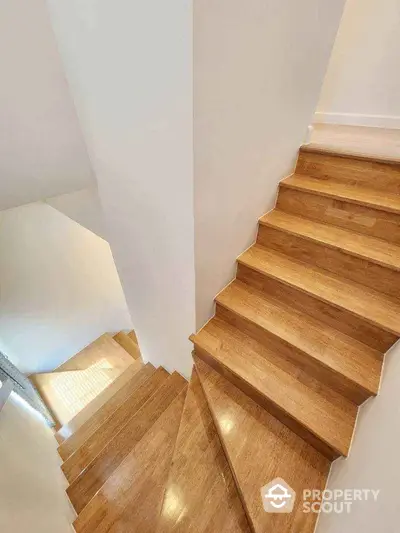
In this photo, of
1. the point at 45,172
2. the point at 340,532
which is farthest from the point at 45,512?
the point at 45,172

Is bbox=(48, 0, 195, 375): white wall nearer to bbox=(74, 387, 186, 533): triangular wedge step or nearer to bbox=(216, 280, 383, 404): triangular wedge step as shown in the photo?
bbox=(216, 280, 383, 404): triangular wedge step

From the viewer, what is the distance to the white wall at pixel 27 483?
1.43m

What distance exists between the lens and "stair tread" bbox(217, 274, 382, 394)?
1155mm

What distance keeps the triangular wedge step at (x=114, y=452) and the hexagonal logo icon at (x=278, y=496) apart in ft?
3.23

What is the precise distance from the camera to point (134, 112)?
3.18ft

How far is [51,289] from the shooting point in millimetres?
3600

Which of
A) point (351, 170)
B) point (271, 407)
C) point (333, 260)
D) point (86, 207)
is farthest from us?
point (86, 207)

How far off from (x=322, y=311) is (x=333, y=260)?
1.07 feet

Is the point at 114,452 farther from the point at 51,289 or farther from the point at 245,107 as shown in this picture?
the point at 51,289

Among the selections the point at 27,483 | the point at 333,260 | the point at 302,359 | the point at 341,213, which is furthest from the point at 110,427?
the point at 341,213

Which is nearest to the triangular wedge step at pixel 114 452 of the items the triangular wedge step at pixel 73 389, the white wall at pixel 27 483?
the white wall at pixel 27 483

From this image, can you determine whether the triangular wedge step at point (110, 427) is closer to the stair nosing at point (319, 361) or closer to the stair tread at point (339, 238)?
the stair nosing at point (319, 361)

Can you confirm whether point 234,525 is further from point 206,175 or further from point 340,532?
point 206,175

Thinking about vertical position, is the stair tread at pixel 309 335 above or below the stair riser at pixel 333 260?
below
